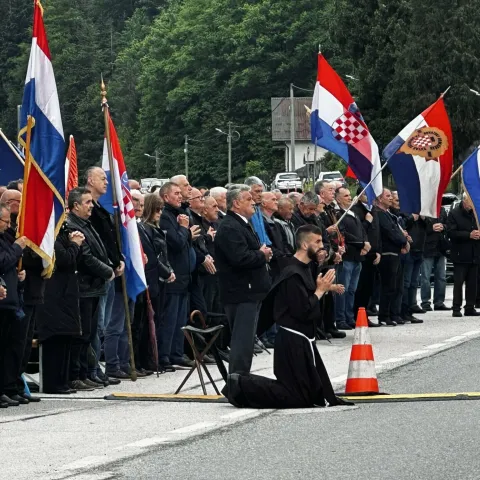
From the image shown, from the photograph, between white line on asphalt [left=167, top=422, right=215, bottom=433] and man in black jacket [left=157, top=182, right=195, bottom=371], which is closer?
white line on asphalt [left=167, top=422, right=215, bottom=433]

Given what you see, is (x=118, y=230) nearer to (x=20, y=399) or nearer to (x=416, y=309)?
(x=20, y=399)

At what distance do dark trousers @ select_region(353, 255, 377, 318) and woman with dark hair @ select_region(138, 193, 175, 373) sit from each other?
6.68 meters

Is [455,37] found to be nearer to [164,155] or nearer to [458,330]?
[164,155]

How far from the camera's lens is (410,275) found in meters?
26.1

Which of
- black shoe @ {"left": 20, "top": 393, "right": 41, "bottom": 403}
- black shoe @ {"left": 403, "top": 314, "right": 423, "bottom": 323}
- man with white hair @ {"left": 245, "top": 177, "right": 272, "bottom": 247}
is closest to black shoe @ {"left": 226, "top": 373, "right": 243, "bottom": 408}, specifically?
black shoe @ {"left": 20, "top": 393, "right": 41, "bottom": 403}

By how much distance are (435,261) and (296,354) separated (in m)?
13.7

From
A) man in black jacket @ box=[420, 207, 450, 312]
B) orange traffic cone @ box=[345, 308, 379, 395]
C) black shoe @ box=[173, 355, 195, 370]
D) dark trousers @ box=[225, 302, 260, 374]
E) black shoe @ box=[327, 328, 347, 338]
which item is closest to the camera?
orange traffic cone @ box=[345, 308, 379, 395]

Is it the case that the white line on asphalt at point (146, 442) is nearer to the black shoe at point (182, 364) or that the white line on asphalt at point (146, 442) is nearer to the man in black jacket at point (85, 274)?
the man in black jacket at point (85, 274)

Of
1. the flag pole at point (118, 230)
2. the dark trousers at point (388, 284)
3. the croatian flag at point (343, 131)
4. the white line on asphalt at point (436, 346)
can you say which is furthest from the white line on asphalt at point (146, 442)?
the dark trousers at point (388, 284)

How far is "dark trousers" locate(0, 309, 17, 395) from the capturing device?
14.8 meters

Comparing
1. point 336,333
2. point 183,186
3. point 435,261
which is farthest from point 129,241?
point 435,261

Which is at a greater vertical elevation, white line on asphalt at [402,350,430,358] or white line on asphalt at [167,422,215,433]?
white line on asphalt at [402,350,430,358]

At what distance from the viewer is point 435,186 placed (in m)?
24.4

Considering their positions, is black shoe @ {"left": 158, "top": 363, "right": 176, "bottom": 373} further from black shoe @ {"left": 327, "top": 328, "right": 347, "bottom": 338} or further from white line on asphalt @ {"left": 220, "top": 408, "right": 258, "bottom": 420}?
black shoe @ {"left": 327, "top": 328, "right": 347, "bottom": 338}
